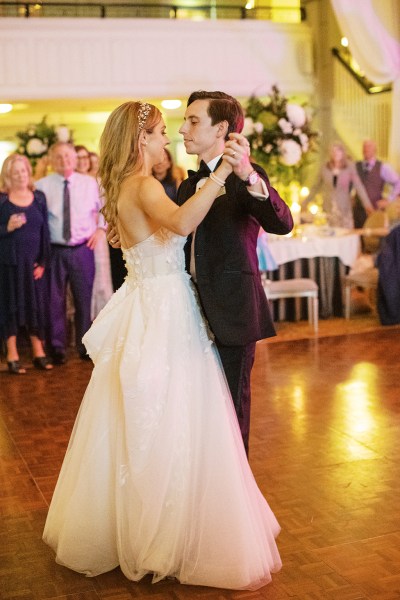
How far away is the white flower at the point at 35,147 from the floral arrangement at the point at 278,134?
2.08 m

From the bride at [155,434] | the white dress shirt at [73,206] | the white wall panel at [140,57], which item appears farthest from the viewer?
the white wall panel at [140,57]

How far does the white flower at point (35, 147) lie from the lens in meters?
9.21

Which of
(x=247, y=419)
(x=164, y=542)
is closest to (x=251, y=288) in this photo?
(x=247, y=419)

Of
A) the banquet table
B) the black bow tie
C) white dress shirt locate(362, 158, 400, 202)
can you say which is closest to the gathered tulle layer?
the black bow tie

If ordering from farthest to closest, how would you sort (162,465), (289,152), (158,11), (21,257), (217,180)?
(158,11) → (289,152) → (21,257) → (162,465) → (217,180)

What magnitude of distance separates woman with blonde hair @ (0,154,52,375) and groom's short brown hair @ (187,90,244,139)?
3725 millimetres

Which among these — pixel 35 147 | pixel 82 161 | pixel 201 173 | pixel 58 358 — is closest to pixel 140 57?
pixel 35 147

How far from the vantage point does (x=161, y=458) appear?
2.92 metres

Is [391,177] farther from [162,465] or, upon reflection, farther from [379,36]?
[162,465]

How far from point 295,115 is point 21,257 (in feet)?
10.5

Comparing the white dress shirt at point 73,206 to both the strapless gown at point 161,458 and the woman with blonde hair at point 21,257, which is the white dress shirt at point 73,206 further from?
the strapless gown at point 161,458

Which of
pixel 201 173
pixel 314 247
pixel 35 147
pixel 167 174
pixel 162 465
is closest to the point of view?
pixel 162 465

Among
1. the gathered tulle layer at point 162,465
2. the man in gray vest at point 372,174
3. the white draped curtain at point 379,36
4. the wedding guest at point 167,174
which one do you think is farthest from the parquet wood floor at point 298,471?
the white draped curtain at point 379,36

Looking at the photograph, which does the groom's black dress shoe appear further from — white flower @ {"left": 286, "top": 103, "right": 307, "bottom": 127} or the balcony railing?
the balcony railing
